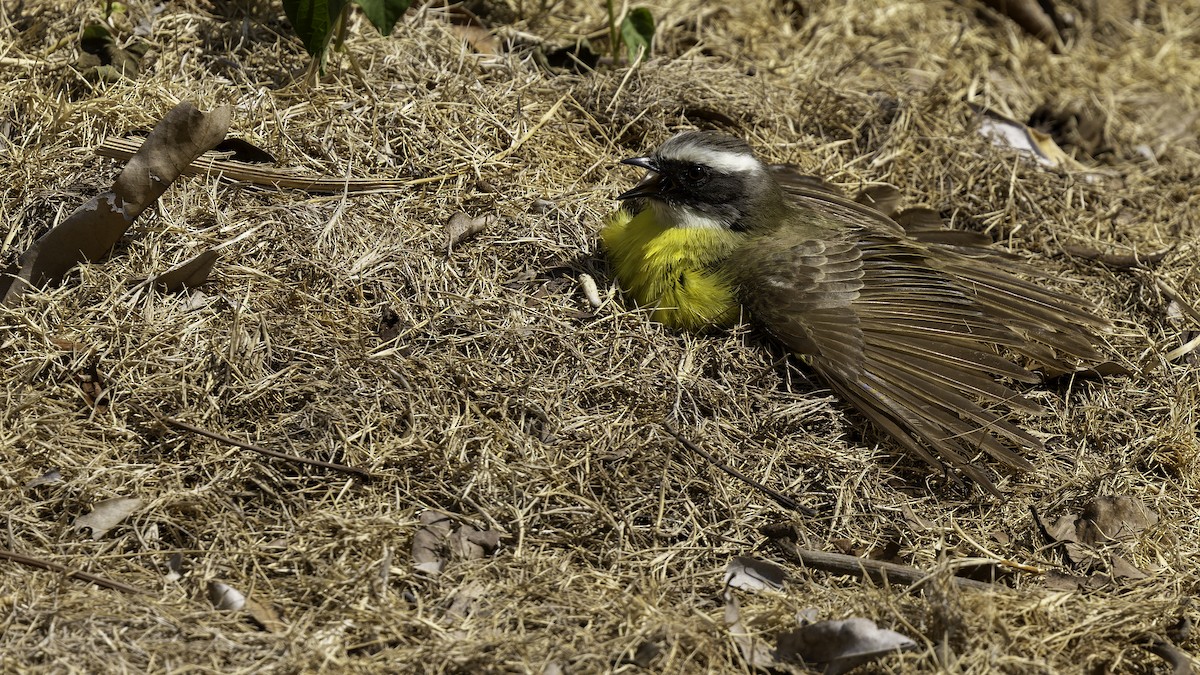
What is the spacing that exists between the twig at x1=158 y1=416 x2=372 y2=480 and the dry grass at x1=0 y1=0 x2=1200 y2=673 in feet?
0.14

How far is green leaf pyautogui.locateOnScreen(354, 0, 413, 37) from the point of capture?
476 centimetres

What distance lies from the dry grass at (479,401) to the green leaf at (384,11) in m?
0.58

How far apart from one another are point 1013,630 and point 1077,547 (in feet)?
2.59

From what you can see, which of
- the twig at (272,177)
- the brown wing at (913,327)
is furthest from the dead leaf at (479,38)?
the brown wing at (913,327)

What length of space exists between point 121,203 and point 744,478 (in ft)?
8.84

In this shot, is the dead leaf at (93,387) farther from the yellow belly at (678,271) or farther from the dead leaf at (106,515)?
the yellow belly at (678,271)

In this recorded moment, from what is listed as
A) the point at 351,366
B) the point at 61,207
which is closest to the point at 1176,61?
the point at 351,366

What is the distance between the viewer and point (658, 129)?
18.9 feet

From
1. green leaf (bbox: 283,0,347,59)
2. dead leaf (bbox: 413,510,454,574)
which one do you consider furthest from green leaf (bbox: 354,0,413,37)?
dead leaf (bbox: 413,510,454,574)

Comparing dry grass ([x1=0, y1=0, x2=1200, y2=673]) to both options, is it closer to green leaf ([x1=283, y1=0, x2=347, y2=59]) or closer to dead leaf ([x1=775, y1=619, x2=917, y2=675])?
dead leaf ([x1=775, y1=619, x2=917, y2=675])

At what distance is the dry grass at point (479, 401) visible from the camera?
3.69 meters

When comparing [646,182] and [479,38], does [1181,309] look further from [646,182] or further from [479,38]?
[479,38]

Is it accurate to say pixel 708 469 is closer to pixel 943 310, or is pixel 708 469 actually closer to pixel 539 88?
pixel 943 310

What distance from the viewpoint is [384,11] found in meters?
4.77
